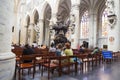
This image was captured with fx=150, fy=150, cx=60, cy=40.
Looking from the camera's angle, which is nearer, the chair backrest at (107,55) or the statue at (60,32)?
the chair backrest at (107,55)

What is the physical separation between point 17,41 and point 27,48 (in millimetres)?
30938

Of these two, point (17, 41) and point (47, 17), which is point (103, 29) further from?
Result: point (17, 41)

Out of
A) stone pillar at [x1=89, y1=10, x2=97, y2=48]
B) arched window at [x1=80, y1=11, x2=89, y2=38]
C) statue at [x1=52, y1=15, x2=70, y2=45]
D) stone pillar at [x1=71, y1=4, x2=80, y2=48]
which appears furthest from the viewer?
arched window at [x1=80, y1=11, x2=89, y2=38]

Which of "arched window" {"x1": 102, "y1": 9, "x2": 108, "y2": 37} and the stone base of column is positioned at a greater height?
"arched window" {"x1": 102, "y1": 9, "x2": 108, "y2": 37}

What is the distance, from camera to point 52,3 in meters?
24.2

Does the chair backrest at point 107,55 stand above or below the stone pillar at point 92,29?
below

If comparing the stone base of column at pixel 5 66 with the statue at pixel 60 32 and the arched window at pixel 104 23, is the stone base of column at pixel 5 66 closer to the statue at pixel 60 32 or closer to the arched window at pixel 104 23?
the statue at pixel 60 32

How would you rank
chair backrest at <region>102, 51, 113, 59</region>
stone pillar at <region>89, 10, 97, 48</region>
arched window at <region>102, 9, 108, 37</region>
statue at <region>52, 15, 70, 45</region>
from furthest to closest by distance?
stone pillar at <region>89, 10, 97, 48</region>, arched window at <region>102, 9, 108, 37</region>, statue at <region>52, 15, 70, 45</region>, chair backrest at <region>102, 51, 113, 59</region>

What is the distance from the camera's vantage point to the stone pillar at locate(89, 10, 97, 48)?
23.2 meters

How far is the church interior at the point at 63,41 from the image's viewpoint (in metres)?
4.92

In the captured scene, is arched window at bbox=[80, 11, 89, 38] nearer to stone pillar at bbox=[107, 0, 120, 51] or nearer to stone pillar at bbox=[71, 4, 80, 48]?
stone pillar at bbox=[71, 4, 80, 48]

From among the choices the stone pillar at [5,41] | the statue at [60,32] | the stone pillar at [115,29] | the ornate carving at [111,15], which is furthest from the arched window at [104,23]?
the stone pillar at [5,41]

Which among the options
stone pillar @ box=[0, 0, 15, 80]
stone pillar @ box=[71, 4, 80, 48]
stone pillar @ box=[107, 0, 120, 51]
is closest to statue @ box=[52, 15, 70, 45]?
stone pillar @ box=[71, 4, 80, 48]

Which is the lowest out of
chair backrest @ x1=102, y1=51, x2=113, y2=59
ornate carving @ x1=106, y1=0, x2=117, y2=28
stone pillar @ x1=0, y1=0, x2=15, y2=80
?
chair backrest @ x1=102, y1=51, x2=113, y2=59
